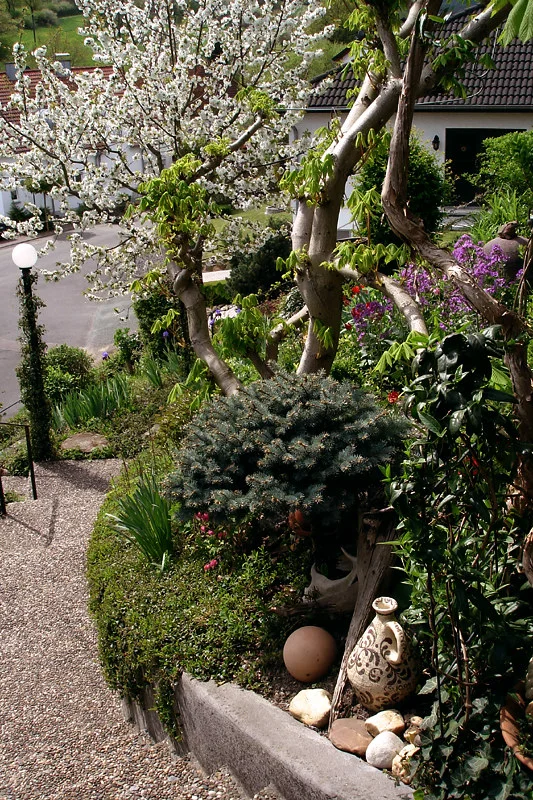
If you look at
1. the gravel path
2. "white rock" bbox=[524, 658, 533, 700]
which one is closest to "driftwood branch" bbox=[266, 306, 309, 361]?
the gravel path

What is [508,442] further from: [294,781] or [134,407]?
[134,407]

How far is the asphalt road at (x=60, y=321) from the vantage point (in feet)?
50.2

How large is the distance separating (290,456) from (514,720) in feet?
6.35

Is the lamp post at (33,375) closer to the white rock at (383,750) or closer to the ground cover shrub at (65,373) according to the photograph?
the ground cover shrub at (65,373)

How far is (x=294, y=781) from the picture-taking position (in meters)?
3.68

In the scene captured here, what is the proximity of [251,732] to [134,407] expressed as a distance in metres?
6.70

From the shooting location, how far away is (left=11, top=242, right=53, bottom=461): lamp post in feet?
31.1

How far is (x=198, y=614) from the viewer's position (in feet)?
16.1

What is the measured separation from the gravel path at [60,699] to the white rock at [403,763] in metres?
0.97

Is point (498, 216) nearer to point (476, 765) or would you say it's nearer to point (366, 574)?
point (366, 574)

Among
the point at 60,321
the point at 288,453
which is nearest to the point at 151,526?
the point at 288,453

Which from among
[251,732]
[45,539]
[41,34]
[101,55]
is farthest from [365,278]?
[41,34]

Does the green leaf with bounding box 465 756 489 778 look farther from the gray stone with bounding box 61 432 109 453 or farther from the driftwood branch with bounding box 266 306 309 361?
the gray stone with bounding box 61 432 109 453

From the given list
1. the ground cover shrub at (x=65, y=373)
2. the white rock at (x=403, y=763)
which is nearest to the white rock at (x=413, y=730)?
the white rock at (x=403, y=763)
